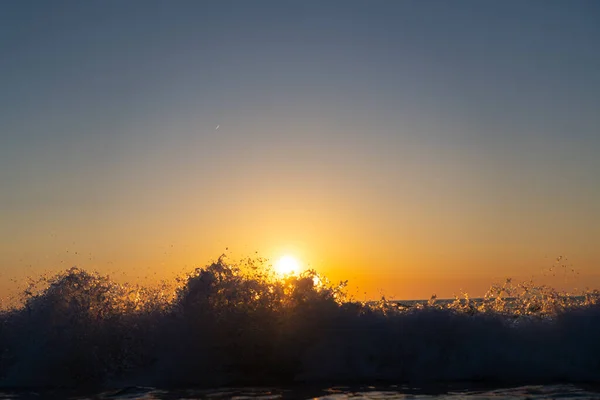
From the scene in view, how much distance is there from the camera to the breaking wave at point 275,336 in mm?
14492

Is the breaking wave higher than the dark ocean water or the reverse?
higher

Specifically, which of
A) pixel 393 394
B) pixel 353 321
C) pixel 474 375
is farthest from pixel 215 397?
pixel 474 375

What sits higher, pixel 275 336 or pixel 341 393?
pixel 275 336

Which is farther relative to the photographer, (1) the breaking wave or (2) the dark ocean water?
(1) the breaking wave

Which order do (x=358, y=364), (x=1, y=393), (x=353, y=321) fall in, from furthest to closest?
(x=353, y=321), (x=358, y=364), (x=1, y=393)

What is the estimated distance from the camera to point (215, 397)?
12188 millimetres

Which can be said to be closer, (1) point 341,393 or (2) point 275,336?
(1) point 341,393

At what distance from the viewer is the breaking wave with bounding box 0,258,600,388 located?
1449 cm

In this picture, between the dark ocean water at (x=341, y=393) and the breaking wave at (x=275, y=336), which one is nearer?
the dark ocean water at (x=341, y=393)

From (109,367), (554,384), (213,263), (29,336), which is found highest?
(213,263)

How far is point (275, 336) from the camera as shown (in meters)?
15.9

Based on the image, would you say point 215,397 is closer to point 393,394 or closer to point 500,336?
point 393,394

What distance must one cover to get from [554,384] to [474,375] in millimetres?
1833

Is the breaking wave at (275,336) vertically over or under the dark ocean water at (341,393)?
over
